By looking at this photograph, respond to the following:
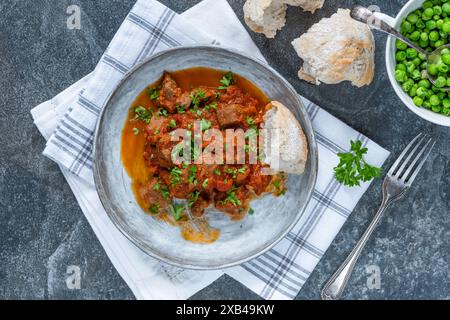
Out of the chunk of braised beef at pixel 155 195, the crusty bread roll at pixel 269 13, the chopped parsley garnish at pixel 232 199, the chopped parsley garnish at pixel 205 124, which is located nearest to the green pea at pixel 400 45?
the crusty bread roll at pixel 269 13

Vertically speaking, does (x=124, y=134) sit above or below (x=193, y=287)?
above

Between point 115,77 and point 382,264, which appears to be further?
point 382,264

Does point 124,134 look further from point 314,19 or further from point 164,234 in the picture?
point 314,19

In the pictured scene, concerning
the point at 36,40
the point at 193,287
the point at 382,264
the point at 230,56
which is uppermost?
the point at 230,56

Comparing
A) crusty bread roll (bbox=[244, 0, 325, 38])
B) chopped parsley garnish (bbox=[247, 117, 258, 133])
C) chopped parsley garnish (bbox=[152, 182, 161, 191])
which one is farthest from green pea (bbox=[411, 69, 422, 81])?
chopped parsley garnish (bbox=[152, 182, 161, 191])

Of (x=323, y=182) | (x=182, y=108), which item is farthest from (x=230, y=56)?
(x=323, y=182)

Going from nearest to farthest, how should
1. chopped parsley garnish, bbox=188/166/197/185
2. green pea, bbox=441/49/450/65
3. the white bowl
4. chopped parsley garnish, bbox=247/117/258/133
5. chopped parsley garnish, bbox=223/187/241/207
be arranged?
green pea, bbox=441/49/450/65, the white bowl, chopped parsley garnish, bbox=188/166/197/185, chopped parsley garnish, bbox=247/117/258/133, chopped parsley garnish, bbox=223/187/241/207

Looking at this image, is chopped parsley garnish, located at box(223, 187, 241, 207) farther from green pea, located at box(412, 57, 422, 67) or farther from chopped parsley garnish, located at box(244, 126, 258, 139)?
green pea, located at box(412, 57, 422, 67)
